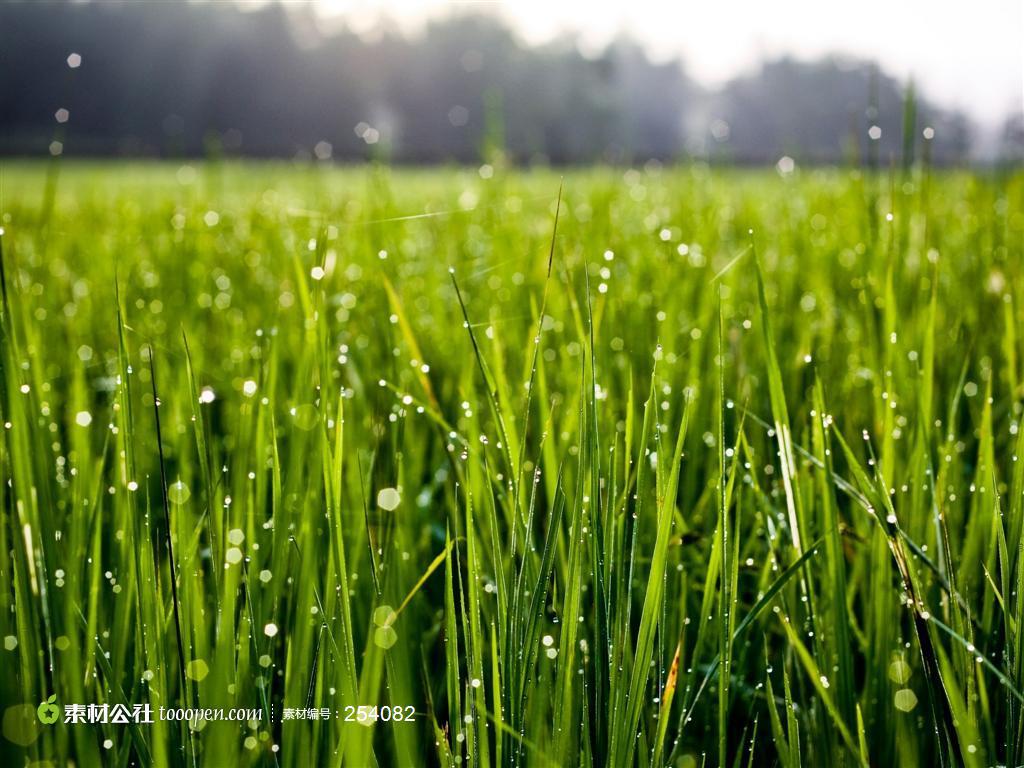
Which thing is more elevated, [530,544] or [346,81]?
[346,81]

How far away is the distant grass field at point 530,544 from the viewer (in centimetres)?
52

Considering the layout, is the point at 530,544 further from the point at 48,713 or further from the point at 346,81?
the point at 346,81

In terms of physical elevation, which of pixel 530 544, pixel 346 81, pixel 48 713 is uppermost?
pixel 346 81

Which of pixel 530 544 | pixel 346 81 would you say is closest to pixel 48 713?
pixel 530 544

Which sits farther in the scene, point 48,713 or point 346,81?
point 346,81

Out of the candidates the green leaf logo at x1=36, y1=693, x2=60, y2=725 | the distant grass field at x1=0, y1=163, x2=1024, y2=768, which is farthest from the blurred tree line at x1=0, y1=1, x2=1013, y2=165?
the green leaf logo at x1=36, y1=693, x2=60, y2=725

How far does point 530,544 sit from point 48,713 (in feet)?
1.19

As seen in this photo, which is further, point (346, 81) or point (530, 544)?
point (346, 81)

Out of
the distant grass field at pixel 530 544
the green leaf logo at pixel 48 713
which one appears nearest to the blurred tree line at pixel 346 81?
the distant grass field at pixel 530 544

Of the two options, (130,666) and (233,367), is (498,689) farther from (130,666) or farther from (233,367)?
(233,367)

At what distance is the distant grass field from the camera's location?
1.71 feet

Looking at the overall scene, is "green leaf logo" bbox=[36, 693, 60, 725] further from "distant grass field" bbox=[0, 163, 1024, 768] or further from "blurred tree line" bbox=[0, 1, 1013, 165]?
→ "blurred tree line" bbox=[0, 1, 1013, 165]

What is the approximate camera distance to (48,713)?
53 cm

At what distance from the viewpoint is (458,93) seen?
38.9 metres
